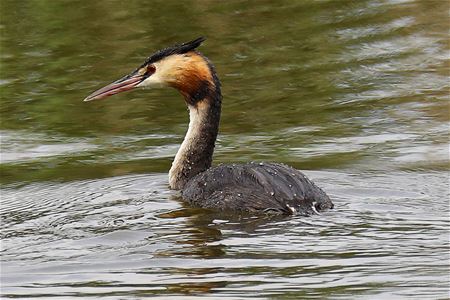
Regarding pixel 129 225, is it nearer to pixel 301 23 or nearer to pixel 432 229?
pixel 432 229

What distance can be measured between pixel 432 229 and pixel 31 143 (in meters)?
4.87

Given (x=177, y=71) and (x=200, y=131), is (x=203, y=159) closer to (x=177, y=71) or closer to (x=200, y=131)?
(x=200, y=131)

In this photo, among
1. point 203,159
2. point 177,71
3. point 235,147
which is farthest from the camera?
point 235,147

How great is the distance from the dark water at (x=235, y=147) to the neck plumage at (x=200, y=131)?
0.86 feet

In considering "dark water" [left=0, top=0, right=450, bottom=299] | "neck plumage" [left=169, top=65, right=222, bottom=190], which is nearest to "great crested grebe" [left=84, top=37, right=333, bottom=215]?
"neck plumage" [left=169, top=65, right=222, bottom=190]

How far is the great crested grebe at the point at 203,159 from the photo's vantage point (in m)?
9.43

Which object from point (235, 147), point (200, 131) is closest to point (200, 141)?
point (200, 131)

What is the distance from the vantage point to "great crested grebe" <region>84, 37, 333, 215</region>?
9.43m

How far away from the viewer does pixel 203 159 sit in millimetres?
10836

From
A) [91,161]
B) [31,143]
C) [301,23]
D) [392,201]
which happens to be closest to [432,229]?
[392,201]

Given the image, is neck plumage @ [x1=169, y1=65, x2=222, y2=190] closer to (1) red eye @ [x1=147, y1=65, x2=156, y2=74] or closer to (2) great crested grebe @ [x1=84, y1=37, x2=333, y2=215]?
(2) great crested grebe @ [x1=84, y1=37, x2=333, y2=215]

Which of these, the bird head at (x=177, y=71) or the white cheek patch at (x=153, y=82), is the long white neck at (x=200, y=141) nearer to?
the bird head at (x=177, y=71)

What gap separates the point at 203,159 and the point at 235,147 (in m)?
1.05

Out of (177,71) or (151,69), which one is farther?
(151,69)
